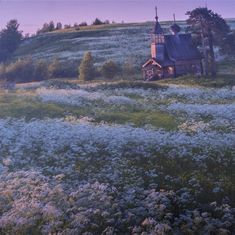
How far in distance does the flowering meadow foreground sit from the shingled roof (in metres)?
35.4

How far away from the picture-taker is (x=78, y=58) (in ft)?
321

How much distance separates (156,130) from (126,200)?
10.4 meters

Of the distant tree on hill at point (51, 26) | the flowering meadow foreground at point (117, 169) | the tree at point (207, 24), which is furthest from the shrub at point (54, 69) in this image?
the distant tree on hill at point (51, 26)

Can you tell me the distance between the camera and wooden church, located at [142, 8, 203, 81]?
69.2 meters

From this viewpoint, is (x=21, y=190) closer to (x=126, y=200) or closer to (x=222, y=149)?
(x=126, y=200)

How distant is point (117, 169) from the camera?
21344mm

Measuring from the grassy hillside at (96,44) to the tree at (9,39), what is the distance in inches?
104

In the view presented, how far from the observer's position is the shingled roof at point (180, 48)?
2766 inches

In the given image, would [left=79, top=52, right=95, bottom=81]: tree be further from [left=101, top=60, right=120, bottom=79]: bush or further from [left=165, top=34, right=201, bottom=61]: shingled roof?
[left=165, top=34, right=201, bottom=61]: shingled roof

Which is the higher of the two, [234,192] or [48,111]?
[48,111]

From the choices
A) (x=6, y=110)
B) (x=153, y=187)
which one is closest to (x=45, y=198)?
(x=153, y=187)

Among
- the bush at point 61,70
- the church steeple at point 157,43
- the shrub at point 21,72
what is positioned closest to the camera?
the church steeple at point 157,43

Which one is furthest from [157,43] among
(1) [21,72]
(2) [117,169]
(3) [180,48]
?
→ (2) [117,169]

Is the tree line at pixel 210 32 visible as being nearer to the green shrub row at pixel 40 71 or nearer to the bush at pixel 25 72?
the green shrub row at pixel 40 71
